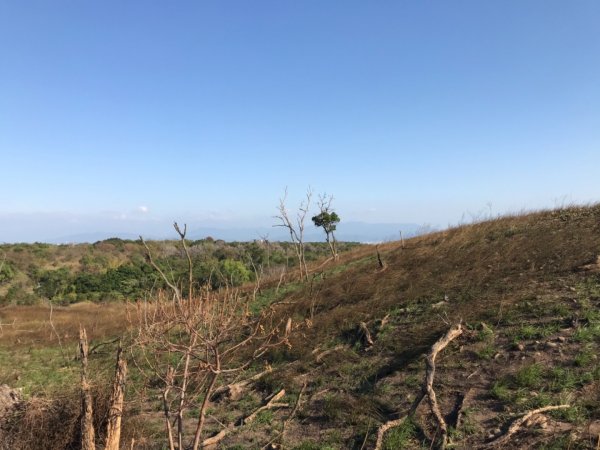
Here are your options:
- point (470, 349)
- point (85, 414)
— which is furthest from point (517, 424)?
point (85, 414)

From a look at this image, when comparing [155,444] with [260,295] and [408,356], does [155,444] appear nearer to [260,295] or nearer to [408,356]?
[408,356]

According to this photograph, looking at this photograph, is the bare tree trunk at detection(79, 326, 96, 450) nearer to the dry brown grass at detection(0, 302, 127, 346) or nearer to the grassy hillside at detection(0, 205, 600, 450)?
the grassy hillside at detection(0, 205, 600, 450)

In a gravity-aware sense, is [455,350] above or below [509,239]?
below

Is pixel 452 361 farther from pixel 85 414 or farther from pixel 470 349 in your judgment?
pixel 85 414

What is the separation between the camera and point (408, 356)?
7.63 meters

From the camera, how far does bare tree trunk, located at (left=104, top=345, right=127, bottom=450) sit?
5589mm

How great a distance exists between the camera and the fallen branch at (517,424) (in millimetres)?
4703

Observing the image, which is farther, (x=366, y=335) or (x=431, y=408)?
(x=366, y=335)

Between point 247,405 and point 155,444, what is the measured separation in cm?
175

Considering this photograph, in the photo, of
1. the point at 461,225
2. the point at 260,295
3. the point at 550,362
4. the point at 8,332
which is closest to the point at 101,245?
the point at 8,332

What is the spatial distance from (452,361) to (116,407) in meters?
5.28

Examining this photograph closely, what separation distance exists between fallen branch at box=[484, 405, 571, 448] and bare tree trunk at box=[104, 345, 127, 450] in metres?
4.79

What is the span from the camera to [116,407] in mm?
5574

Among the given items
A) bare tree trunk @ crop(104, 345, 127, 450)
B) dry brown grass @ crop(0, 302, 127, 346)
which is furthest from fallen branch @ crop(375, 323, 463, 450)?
dry brown grass @ crop(0, 302, 127, 346)
